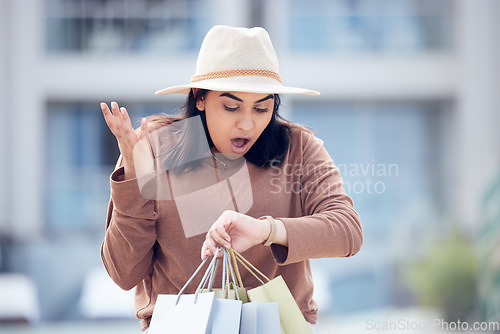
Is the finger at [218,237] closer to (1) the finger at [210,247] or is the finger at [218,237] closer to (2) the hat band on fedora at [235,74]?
(1) the finger at [210,247]

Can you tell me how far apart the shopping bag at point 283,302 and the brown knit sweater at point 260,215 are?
0.05m

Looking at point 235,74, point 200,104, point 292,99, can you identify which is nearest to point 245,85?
point 235,74

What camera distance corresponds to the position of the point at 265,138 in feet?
5.61

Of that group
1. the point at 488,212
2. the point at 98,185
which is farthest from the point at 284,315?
the point at 98,185

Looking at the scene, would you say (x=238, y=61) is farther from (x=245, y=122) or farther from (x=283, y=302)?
(x=283, y=302)

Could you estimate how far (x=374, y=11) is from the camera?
10.5 metres

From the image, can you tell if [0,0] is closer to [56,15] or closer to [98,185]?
[56,15]

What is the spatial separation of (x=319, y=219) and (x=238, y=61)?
0.40m

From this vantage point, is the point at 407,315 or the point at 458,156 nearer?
the point at 407,315

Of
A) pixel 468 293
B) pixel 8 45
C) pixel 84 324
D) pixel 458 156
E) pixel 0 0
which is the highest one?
pixel 0 0

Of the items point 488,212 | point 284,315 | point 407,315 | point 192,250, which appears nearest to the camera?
point 284,315

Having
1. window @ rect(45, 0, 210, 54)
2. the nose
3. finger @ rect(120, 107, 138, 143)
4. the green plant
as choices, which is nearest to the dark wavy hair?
the nose

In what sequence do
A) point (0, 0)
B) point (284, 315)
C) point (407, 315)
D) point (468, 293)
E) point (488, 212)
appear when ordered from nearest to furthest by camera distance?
point (284, 315)
point (488, 212)
point (468, 293)
point (407, 315)
point (0, 0)

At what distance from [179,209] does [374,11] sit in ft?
31.0
